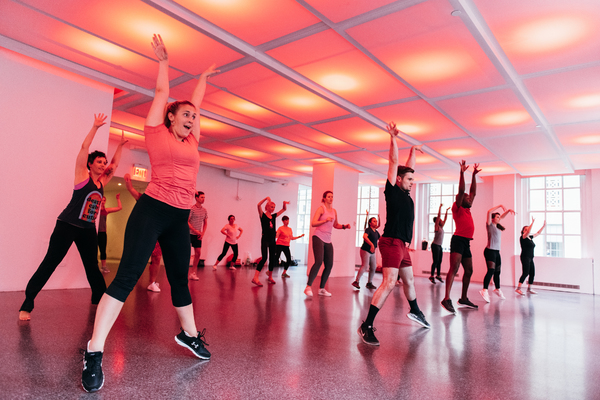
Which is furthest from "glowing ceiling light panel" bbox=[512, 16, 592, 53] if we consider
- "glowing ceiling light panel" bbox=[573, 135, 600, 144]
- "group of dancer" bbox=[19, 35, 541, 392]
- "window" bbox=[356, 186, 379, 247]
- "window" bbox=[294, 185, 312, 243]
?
"window" bbox=[294, 185, 312, 243]

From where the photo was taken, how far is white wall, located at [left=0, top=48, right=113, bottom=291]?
15.9ft

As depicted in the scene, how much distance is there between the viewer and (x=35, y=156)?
201 inches

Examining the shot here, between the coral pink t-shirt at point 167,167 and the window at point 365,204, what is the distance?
524 inches

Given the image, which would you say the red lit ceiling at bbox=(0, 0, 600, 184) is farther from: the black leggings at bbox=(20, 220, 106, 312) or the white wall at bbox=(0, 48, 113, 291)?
the black leggings at bbox=(20, 220, 106, 312)

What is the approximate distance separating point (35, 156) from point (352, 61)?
14.0 feet

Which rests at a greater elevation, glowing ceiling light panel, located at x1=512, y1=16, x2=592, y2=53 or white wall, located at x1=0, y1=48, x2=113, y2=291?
glowing ceiling light panel, located at x1=512, y1=16, x2=592, y2=53

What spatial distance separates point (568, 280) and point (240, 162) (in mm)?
9476

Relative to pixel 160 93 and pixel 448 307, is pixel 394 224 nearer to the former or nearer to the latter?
pixel 448 307

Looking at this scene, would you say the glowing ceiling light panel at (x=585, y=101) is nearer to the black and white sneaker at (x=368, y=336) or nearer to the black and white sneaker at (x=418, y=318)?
the black and white sneaker at (x=418, y=318)

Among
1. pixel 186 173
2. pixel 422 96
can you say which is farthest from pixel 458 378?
pixel 422 96

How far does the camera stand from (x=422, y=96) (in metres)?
5.81

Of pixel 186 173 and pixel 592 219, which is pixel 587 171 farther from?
pixel 186 173

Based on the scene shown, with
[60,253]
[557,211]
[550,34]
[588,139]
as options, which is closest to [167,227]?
[60,253]

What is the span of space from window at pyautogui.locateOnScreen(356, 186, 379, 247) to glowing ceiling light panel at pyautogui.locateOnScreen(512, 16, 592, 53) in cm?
1108
